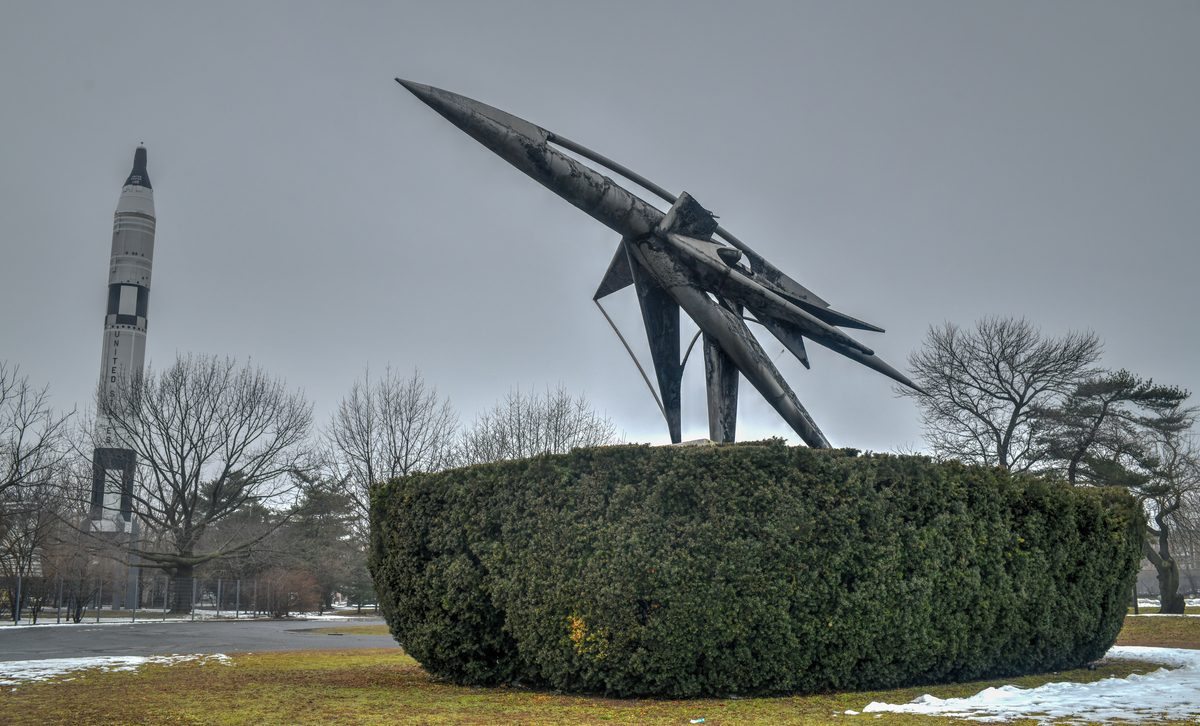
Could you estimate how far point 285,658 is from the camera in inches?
587

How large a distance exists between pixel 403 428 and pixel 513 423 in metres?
4.59

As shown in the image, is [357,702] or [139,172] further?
[139,172]

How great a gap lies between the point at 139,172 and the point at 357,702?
61144 mm

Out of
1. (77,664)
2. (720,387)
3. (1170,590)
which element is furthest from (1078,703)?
(1170,590)

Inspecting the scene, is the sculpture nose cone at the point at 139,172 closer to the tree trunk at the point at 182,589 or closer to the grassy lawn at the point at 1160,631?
the tree trunk at the point at 182,589

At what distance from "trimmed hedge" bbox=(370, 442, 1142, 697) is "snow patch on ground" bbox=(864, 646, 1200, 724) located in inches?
38.8

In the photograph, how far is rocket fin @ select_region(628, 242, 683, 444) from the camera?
13.2 metres

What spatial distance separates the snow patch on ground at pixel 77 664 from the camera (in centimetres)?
1086

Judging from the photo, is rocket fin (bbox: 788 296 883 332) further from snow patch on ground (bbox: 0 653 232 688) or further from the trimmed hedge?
snow patch on ground (bbox: 0 653 232 688)

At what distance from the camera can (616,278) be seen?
1412 centimetres

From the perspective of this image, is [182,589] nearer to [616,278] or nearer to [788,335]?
[616,278]

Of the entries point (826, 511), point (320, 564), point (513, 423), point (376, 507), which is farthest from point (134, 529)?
point (826, 511)

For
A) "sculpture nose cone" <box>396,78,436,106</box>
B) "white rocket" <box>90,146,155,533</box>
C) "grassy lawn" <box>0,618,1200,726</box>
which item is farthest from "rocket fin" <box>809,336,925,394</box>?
"white rocket" <box>90,146,155,533</box>

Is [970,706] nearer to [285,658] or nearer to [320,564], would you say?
[285,658]
